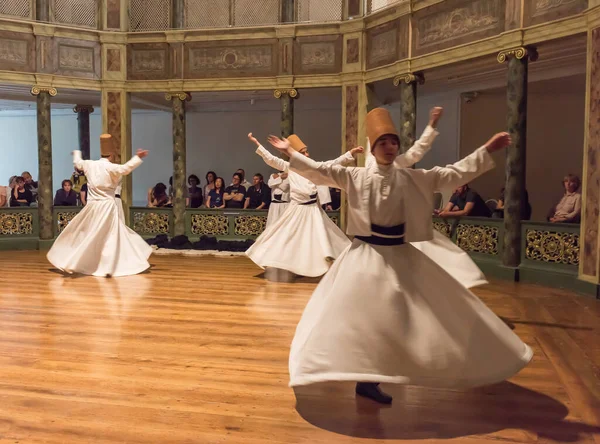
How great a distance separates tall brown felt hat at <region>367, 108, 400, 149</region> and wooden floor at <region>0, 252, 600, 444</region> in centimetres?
134

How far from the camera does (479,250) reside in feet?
24.8

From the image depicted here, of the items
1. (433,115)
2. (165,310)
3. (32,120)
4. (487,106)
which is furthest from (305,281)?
(32,120)

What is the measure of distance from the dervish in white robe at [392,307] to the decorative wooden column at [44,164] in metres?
8.02

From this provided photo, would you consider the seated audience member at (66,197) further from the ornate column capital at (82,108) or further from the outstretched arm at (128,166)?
the outstretched arm at (128,166)

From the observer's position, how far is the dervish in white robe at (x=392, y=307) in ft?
8.81

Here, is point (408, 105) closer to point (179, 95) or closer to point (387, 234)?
point (179, 95)

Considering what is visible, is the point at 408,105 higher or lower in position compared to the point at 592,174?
higher

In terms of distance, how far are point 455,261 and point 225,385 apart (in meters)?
2.19

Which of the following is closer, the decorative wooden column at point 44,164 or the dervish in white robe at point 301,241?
the dervish in white robe at point 301,241

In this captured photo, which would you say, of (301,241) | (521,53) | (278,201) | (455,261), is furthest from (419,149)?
(278,201)

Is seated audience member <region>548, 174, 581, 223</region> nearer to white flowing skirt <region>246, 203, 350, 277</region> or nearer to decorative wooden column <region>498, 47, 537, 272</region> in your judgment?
decorative wooden column <region>498, 47, 537, 272</region>

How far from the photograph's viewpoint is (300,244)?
21.7 feet

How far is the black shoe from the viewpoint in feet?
9.66

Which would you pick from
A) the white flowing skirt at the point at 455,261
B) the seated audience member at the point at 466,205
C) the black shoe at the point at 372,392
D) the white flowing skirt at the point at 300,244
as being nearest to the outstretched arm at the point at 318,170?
the black shoe at the point at 372,392
